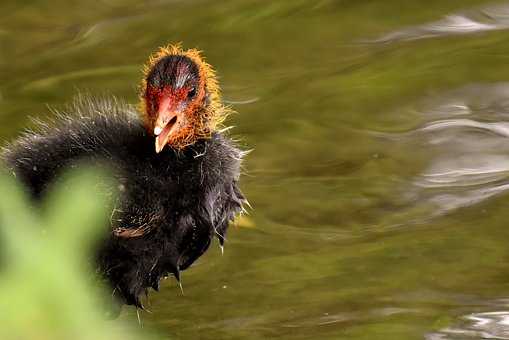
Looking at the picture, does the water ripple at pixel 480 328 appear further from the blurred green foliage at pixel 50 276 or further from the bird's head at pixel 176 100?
the blurred green foliage at pixel 50 276

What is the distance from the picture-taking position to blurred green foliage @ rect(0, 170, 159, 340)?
1.10 meters

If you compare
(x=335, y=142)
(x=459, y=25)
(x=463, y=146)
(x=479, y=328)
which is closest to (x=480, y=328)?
(x=479, y=328)

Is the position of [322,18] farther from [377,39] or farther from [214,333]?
[214,333]

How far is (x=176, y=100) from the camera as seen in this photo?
374 centimetres

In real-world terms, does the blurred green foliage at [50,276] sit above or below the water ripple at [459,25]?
above

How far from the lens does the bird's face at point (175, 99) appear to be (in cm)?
369

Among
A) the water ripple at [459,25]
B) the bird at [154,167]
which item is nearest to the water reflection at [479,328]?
the bird at [154,167]

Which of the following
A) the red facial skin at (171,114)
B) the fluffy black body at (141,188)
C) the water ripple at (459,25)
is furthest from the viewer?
the water ripple at (459,25)

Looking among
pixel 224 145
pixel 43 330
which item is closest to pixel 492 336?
pixel 224 145

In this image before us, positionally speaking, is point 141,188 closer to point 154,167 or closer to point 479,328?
point 154,167

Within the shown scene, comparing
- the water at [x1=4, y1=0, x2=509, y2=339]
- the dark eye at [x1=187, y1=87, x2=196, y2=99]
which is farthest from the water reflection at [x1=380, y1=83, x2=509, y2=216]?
the dark eye at [x1=187, y1=87, x2=196, y2=99]

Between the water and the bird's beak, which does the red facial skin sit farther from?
the water

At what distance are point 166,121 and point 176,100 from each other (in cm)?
12

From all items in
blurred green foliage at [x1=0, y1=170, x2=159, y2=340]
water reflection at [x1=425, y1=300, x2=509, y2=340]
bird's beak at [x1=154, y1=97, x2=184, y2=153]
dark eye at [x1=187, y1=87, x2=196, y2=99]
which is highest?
blurred green foliage at [x1=0, y1=170, x2=159, y2=340]
